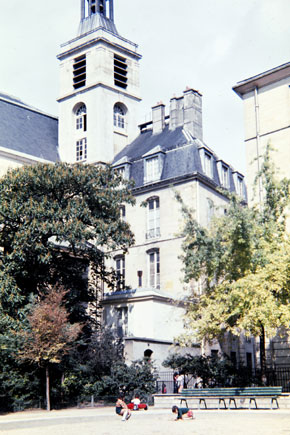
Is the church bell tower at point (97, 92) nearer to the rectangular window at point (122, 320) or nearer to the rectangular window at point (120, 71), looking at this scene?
the rectangular window at point (120, 71)

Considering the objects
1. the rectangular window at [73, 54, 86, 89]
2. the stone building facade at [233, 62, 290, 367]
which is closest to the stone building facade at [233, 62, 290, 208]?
the stone building facade at [233, 62, 290, 367]

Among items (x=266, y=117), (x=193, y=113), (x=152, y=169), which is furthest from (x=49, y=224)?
(x=193, y=113)

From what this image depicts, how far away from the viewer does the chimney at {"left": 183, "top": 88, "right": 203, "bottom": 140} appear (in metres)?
40.0

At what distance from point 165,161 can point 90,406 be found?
20121 millimetres

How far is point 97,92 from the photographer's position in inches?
1734

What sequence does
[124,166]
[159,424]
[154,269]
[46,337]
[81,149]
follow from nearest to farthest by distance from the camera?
[159,424], [46,337], [154,269], [124,166], [81,149]

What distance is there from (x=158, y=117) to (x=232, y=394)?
90.5 feet

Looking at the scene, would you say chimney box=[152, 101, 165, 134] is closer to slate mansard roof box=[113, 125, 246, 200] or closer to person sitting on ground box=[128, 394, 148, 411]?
slate mansard roof box=[113, 125, 246, 200]

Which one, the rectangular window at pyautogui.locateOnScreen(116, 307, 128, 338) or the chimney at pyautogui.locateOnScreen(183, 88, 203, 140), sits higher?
the chimney at pyautogui.locateOnScreen(183, 88, 203, 140)

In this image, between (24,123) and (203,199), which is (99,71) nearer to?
(24,123)

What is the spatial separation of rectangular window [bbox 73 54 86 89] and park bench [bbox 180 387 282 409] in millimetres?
31610

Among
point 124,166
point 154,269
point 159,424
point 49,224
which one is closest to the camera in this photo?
point 159,424

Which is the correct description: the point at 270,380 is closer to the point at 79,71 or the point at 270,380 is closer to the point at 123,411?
the point at 123,411

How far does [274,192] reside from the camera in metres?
21.7
